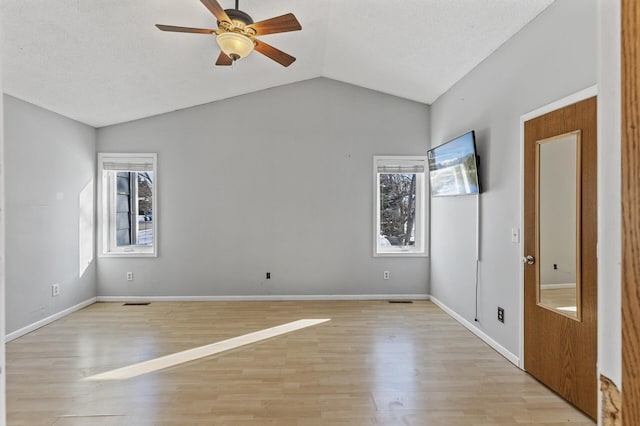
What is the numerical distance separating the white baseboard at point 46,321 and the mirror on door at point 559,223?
5054 mm

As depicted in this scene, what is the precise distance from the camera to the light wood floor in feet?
6.97

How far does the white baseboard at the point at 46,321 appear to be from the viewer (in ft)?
10.8

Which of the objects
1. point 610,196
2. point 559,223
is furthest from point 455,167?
point 610,196

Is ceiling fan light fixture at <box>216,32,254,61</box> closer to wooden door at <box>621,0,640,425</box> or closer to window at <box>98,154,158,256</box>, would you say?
wooden door at <box>621,0,640,425</box>

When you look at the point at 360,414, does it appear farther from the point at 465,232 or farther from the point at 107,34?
the point at 107,34

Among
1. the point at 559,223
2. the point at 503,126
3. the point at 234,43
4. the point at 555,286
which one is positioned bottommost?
the point at 555,286

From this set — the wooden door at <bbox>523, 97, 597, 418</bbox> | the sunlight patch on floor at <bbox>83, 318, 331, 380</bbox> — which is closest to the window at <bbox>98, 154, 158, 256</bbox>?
the sunlight patch on floor at <bbox>83, 318, 331, 380</bbox>

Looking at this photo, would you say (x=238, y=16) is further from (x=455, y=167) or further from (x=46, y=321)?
(x=46, y=321)

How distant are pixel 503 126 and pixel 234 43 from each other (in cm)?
249

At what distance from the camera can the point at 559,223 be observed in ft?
7.82

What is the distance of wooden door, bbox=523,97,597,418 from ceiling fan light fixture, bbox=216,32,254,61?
7.79 feet

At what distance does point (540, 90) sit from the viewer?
2.52 meters

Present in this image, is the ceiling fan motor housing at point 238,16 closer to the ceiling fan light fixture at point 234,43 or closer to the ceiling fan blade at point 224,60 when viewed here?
the ceiling fan light fixture at point 234,43

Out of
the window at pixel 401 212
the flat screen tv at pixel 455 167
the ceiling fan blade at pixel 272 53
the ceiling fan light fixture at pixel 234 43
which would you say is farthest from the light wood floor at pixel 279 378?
the ceiling fan blade at pixel 272 53
